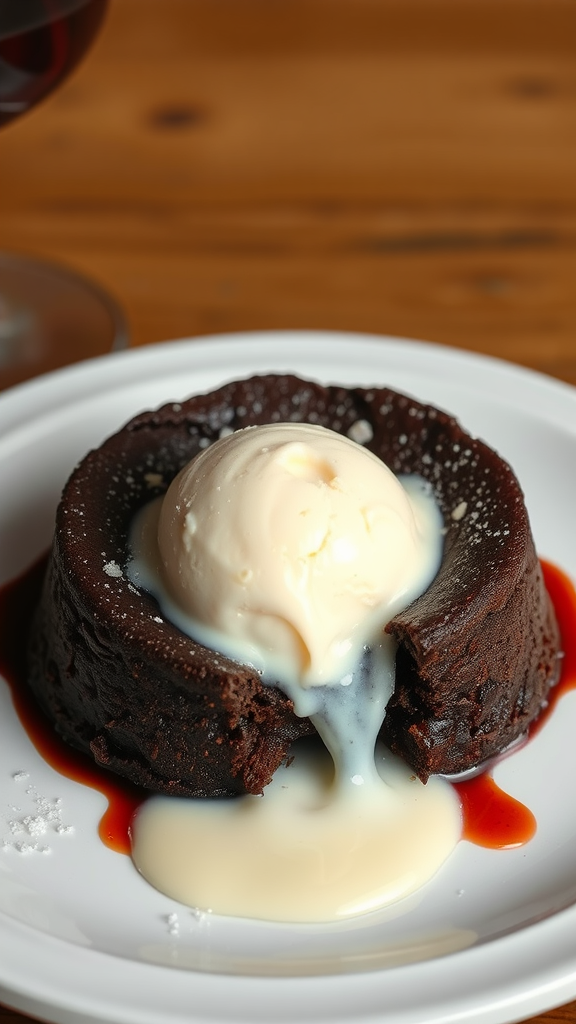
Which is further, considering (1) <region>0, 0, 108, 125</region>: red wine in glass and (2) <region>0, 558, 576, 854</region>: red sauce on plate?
(1) <region>0, 0, 108, 125</region>: red wine in glass

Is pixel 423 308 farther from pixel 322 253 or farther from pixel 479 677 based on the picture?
pixel 479 677

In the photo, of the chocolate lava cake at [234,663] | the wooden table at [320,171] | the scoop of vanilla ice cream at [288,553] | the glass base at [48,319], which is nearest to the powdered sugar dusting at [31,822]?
the chocolate lava cake at [234,663]

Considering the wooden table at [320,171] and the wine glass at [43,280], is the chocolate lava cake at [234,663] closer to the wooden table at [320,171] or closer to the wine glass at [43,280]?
the wine glass at [43,280]

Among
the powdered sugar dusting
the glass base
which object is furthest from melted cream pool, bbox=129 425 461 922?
the glass base

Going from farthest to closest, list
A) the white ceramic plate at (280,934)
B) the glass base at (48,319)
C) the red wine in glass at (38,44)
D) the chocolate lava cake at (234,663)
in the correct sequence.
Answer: the glass base at (48,319)
the red wine in glass at (38,44)
the chocolate lava cake at (234,663)
the white ceramic plate at (280,934)

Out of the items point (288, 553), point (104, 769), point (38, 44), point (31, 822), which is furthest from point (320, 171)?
point (31, 822)

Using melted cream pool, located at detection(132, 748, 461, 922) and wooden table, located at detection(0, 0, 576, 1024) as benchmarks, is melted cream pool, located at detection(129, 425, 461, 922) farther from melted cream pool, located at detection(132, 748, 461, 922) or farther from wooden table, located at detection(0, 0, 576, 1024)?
wooden table, located at detection(0, 0, 576, 1024)
